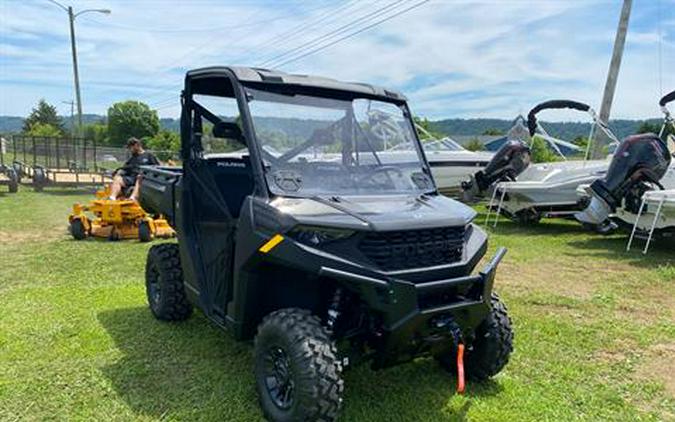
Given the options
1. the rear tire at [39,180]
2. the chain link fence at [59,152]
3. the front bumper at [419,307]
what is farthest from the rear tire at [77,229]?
the chain link fence at [59,152]

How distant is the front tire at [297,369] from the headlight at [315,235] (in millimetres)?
440

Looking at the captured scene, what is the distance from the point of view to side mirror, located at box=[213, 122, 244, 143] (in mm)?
3905

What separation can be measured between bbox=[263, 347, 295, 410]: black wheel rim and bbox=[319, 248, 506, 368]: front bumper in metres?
0.53

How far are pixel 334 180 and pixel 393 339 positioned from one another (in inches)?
43.9

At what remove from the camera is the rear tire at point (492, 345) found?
3.88m

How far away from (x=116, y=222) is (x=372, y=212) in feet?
24.2

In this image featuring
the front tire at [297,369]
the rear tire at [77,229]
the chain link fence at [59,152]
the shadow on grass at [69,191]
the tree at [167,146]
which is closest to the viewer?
the front tire at [297,369]

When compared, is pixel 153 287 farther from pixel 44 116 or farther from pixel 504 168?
pixel 44 116

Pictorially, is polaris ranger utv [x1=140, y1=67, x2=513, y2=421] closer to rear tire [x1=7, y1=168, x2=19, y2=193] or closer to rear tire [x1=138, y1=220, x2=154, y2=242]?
rear tire [x1=138, y1=220, x2=154, y2=242]

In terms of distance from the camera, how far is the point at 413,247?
3.27m

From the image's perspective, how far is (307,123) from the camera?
3.96 metres

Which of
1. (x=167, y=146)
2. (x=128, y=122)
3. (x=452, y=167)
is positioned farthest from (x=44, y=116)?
(x=452, y=167)

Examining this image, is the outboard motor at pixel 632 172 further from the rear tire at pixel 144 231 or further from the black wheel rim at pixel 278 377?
the black wheel rim at pixel 278 377

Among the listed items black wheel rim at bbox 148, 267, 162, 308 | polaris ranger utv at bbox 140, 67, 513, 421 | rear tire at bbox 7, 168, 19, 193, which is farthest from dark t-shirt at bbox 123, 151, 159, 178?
rear tire at bbox 7, 168, 19, 193
